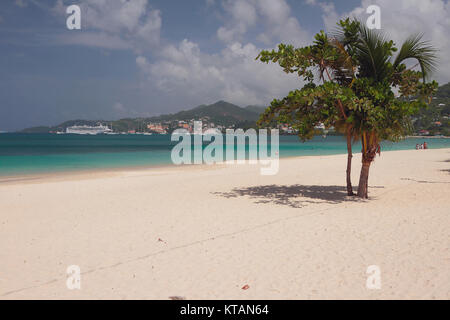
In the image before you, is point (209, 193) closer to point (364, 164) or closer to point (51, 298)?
point (364, 164)

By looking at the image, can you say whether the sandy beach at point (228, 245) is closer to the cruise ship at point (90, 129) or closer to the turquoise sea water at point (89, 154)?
the turquoise sea water at point (89, 154)

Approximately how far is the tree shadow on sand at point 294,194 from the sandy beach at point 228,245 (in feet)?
0.23

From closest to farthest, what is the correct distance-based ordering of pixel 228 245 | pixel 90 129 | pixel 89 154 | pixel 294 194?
pixel 228 245 < pixel 294 194 < pixel 89 154 < pixel 90 129

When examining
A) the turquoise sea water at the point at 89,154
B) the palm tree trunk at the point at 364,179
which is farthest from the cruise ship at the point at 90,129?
the palm tree trunk at the point at 364,179

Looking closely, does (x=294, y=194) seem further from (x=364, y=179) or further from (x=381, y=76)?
(x=381, y=76)

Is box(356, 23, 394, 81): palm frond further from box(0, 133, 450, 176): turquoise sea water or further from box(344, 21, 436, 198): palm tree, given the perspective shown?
box(0, 133, 450, 176): turquoise sea water

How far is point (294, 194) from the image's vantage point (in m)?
11.4

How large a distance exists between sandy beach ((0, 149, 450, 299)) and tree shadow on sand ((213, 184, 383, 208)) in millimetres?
69

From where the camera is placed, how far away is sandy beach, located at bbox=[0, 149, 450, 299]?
4215 mm

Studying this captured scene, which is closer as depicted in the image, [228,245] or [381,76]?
[228,245]

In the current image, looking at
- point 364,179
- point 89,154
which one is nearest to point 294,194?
point 364,179

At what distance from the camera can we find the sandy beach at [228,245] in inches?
166

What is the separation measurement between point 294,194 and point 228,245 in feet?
19.5

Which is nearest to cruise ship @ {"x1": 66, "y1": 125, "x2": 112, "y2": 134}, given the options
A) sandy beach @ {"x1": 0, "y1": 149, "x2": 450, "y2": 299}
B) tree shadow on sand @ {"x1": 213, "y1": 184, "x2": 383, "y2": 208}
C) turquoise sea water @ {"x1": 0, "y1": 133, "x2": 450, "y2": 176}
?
turquoise sea water @ {"x1": 0, "y1": 133, "x2": 450, "y2": 176}
